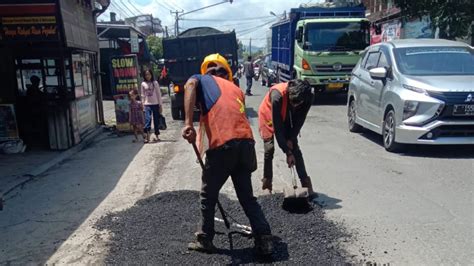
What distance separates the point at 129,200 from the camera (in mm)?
6102

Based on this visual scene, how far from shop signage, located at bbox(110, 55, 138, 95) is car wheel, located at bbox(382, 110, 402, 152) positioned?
6.85 metres

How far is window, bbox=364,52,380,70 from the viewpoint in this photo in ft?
31.8

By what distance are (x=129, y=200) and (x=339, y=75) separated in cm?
1158

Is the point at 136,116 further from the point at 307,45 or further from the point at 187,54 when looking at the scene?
the point at 307,45

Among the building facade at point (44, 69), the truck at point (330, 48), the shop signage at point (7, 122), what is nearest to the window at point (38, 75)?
the building facade at point (44, 69)

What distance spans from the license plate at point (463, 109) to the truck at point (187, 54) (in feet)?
26.9

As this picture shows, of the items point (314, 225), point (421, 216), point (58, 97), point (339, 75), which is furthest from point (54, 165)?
point (339, 75)

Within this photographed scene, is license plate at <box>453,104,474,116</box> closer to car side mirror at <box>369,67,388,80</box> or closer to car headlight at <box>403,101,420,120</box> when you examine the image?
car headlight at <box>403,101,420,120</box>

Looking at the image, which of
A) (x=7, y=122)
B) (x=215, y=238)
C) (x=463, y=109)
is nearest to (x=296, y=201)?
(x=215, y=238)

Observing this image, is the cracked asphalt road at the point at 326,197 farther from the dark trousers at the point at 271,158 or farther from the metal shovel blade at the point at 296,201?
the dark trousers at the point at 271,158

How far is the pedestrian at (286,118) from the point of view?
521cm

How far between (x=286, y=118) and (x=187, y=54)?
31.3 feet

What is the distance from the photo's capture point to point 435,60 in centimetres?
868

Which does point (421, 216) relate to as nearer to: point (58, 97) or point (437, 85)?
point (437, 85)
